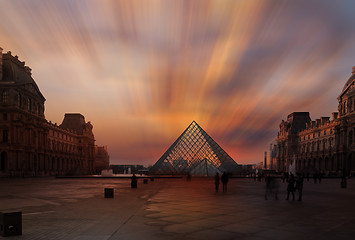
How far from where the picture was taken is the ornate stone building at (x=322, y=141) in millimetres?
64250

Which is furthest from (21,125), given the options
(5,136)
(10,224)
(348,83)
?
(348,83)

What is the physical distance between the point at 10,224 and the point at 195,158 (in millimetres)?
45878

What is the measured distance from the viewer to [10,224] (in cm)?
680

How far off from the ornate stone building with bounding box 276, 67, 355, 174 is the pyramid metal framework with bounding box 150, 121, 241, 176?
49.1ft

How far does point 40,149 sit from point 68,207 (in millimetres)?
52853

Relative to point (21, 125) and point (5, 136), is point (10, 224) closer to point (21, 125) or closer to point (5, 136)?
point (21, 125)

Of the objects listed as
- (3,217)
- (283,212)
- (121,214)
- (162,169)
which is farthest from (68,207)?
(162,169)

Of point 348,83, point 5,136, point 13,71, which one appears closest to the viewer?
point 5,136

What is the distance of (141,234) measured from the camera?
695cm

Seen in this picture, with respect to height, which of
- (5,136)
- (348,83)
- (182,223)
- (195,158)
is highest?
(348,83)

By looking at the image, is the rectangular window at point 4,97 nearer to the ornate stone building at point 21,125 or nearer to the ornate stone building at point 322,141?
the ornate stone building at point 21,125

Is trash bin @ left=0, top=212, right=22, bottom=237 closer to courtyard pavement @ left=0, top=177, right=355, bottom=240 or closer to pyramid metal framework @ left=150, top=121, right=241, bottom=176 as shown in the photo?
courtyard pavement @ left=0, top=177, right=355, bottom=240

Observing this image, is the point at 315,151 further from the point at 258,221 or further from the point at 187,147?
the point at 258,221

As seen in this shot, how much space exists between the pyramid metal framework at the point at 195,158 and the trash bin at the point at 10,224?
4297 centimetres
